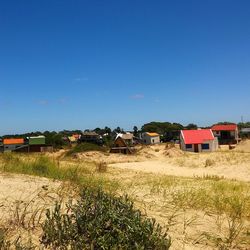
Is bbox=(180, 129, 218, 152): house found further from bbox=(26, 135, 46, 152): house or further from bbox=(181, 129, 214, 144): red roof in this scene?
bbox=(26, 135, 46, 152): house

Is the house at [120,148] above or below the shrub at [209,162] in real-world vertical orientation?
above

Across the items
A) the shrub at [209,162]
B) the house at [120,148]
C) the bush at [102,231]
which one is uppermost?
the bush at [102,231]

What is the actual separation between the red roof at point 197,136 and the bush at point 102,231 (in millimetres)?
49305

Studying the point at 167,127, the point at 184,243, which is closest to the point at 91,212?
the point at 184,243

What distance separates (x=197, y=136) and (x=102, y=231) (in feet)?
168

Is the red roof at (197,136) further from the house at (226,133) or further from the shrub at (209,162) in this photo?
the shrub at (209,162)

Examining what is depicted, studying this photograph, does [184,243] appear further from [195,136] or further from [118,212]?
[195,136]

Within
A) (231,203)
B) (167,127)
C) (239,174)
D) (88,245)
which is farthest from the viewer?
(167,127)

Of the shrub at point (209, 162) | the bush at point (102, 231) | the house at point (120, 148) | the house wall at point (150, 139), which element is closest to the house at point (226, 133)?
the house wall at point (150, 139)

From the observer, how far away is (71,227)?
14.4ft

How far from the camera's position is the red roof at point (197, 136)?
53.1 meters

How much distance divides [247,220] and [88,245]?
3.53 meters

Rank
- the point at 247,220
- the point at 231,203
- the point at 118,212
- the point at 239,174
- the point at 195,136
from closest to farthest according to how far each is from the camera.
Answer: the point at 118,212 < the point at 247,220 < the point at 231,203 < the point at 239,174 < the point at 195,136

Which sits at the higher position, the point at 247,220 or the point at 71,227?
the point at 71,227
